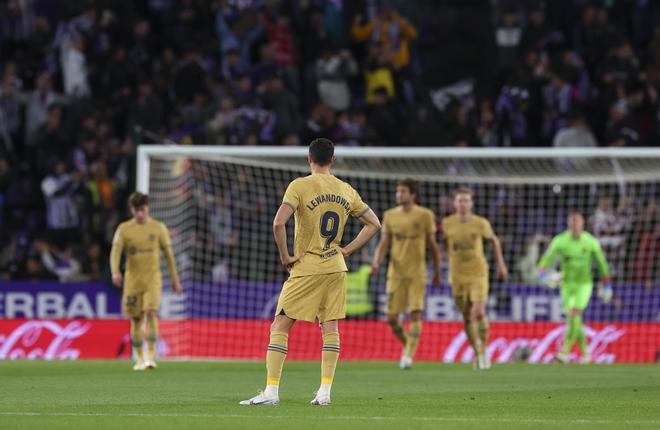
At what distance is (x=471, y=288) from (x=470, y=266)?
0.30 metres

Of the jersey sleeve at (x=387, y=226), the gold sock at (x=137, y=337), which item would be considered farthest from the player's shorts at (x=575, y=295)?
the gold sock at (x=137, y=337)

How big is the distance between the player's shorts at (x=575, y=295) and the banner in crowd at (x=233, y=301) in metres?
1.20

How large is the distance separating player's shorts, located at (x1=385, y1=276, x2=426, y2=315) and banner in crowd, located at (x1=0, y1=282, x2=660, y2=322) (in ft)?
12.8

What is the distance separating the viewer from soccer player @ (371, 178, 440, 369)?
58.5 feet

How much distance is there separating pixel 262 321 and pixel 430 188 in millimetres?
4781

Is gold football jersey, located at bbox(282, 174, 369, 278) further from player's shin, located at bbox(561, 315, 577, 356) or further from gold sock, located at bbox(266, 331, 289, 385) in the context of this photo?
player's shin, located at bbox(561, 315, 577, 356)

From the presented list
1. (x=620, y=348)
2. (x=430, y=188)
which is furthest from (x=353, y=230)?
Result: (x=620, y=348)

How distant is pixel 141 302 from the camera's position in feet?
58.2

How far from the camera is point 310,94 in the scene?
2658 cm

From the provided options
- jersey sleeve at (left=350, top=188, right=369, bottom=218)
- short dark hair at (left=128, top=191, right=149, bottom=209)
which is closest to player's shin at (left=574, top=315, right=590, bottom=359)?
short dark hair at (left=128, top=191, right=149, bottom=209)

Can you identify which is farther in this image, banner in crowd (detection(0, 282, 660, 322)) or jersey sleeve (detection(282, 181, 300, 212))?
banner in crowd (detection(0, 282, 660, 322))

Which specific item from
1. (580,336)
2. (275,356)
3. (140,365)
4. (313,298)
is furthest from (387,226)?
(275,356)

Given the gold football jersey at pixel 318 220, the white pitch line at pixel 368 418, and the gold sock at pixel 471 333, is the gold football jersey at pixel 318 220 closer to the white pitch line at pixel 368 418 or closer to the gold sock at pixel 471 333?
the white pitch line at pixel 368 418

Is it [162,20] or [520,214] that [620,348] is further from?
[162,20]
